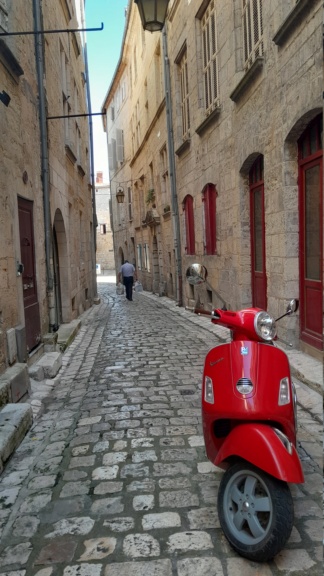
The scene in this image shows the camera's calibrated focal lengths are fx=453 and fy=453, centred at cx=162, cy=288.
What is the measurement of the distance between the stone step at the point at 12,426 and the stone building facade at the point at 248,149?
1.92m

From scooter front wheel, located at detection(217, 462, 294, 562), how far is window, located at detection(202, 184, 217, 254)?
805cm

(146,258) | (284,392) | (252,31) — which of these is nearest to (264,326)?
(284,392)

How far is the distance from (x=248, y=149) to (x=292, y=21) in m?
2.21

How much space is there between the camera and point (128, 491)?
2836 mm

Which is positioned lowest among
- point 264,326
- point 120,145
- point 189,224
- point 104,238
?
point 264,326

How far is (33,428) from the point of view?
404 cm

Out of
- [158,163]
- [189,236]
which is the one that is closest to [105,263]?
[158,163]

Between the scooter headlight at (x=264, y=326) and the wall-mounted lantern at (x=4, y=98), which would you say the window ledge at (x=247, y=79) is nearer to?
the wall-mounted lantern at (x=4, y=98)

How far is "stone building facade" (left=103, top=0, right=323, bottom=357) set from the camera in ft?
17.0

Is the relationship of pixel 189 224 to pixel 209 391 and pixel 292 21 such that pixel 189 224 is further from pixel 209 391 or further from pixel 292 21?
pixel 209 391

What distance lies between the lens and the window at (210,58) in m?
9.38

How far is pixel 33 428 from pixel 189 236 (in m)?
8.96

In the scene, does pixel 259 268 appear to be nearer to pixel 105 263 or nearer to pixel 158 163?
pixel 158 163

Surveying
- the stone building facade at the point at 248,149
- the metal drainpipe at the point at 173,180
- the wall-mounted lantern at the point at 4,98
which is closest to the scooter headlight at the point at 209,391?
the stone building facade at the point at 248,149
